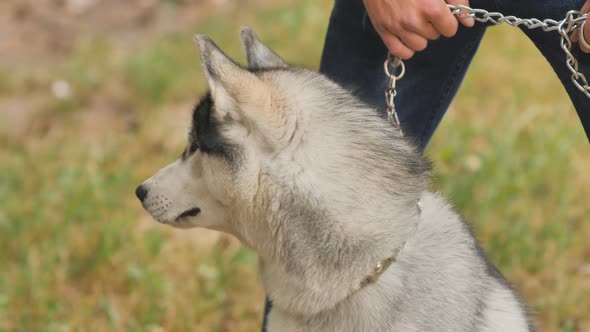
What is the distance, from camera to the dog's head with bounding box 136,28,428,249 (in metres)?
1.74

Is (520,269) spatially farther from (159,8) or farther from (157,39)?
(159,8)

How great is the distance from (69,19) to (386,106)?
4.69 m

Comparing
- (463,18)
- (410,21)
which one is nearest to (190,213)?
(410,21)

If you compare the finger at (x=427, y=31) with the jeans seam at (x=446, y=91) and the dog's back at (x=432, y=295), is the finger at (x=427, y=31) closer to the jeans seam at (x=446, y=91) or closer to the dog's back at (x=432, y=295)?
the jeans seam at (x=446, y=91)

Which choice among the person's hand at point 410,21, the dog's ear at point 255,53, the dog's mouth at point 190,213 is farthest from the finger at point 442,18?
the dog's mouth at point 190,213

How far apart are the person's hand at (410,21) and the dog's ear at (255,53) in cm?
41

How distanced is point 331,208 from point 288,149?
18 centimetres

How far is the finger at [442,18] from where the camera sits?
170cm

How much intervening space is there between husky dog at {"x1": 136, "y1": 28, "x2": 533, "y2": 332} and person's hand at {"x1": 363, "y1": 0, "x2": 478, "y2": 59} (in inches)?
8.0

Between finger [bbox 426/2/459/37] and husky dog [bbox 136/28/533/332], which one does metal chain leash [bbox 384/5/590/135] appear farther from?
husky dog [bbox 136/28/533/332]

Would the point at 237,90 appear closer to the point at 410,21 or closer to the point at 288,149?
the point at 288,149

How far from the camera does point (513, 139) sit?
155 inches

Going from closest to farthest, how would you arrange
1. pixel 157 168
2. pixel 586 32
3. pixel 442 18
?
pixel 586 32
pixel 442 18
pixel 157 168

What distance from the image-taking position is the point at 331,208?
5.73 feet
